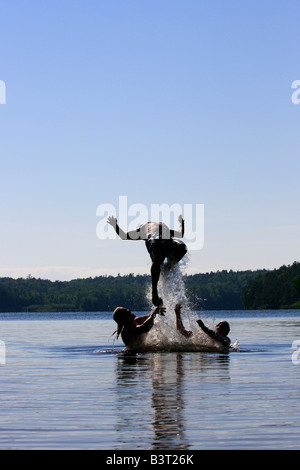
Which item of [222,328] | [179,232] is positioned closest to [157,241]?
[179,232]

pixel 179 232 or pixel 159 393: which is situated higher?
pixel 179 232

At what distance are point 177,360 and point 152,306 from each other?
10.4ft

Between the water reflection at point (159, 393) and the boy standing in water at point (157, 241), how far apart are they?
7.78ft

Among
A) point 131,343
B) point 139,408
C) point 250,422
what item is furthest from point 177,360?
point 250,422

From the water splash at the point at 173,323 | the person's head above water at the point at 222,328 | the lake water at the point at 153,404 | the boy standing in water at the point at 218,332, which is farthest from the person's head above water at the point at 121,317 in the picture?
the person's head above water at the point at 222,328

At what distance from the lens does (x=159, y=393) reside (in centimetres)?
1505

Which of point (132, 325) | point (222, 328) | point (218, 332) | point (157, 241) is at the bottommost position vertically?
point (218, 332)

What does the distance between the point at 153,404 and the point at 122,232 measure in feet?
34.9

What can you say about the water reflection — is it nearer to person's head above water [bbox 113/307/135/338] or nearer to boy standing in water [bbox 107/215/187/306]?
person's head above water [bbox 113/307/135/338]

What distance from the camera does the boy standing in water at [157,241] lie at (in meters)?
24.0

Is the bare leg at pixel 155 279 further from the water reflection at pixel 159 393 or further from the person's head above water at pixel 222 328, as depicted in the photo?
the person's head above water at pixel 222 328

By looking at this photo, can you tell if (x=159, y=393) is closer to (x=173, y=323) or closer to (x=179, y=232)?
(x=179, y=232)

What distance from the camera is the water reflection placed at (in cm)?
1081
